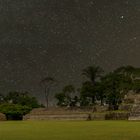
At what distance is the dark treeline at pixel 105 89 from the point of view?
6925cm

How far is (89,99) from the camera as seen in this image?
258 ft

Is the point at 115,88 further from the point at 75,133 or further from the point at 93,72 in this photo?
the point at 75,133

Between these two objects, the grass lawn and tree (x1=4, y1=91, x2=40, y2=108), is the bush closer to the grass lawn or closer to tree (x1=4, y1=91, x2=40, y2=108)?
tree (x1=4, y1=91, x2=40, y2=108)

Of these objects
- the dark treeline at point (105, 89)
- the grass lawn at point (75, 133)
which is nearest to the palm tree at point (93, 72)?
the dark treeline at point (105, 89)

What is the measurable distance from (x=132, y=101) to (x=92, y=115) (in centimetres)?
1279

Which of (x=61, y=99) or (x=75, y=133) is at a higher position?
(x=61, y=99)

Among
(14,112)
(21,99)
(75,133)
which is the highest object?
(21,99)

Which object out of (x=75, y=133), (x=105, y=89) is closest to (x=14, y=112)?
(x=105, y=89)

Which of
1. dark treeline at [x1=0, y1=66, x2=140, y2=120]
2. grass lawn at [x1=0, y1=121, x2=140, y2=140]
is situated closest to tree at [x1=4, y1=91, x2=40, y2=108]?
dark treeline at [x1=0, y1=66, x2=140, y2=120]

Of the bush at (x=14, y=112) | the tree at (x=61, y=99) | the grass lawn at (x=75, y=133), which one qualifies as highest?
the tree at (x=61, y=99)

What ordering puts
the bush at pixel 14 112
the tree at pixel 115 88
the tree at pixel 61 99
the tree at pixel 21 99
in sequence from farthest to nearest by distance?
the tree at pixel 21 99 → the tree at pixel 61 99 → the tree at pixel 115 88 → the bush at pixel 14 112

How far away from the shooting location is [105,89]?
239 feet

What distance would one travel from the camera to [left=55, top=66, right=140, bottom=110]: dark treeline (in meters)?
69.2

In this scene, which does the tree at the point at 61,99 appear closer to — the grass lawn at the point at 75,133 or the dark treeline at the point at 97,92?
the dark treeline at the point at 97,92
